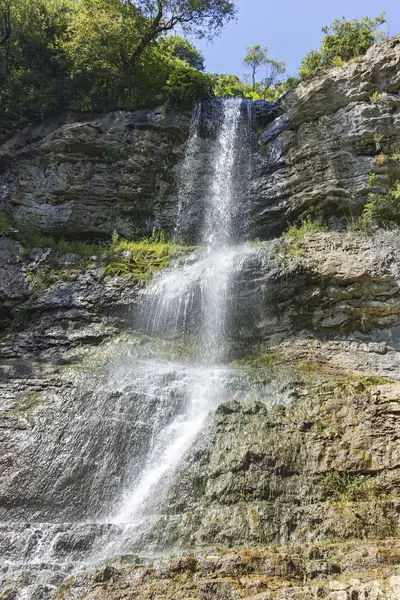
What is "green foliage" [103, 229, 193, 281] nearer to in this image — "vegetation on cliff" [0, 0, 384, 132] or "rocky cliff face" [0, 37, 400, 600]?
"rocky cliff face" [0, 37, 400, 600]

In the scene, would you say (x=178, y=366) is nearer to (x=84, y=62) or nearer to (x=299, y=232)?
(x=299, y=232)

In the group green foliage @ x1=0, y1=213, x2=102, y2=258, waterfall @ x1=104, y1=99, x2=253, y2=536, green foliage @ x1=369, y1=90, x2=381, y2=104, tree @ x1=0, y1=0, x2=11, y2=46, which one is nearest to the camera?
waterfall @ x1=104, y1=99, x2=253, y2=536

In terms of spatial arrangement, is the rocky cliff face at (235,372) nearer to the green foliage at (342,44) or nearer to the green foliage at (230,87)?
the green foliage at (342,44)

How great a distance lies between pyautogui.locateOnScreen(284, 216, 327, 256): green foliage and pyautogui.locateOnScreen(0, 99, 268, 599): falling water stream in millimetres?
947

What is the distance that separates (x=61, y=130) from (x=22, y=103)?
2257mm

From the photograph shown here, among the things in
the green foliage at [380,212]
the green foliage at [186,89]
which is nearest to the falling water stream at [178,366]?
the green foliage at [186,89]

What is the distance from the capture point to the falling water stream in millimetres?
5289

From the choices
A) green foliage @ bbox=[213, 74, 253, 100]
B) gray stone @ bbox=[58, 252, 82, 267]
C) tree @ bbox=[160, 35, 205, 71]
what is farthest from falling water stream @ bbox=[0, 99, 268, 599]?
tree @ bbox=[160, 35, 205, 71]

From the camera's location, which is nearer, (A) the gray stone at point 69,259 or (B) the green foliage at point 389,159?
(B) the green foliage at point 389,159

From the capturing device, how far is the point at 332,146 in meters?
11.4

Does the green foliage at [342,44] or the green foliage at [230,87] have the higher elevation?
the green foliage at [230,87]

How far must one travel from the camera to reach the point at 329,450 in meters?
5.31

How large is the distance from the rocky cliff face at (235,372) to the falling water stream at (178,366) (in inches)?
2.5

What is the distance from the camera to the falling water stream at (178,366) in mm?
5289
